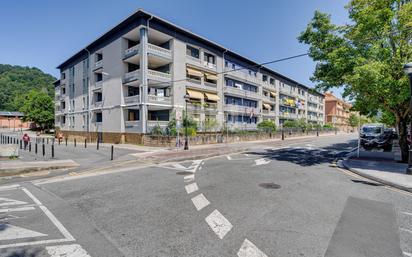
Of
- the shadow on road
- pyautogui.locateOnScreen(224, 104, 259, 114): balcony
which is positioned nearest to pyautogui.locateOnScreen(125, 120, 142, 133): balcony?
the shadow on road

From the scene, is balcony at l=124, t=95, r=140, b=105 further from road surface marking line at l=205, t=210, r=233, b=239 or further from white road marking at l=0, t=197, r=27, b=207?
road surface marking line at l=205, t=210, r=233, b=239

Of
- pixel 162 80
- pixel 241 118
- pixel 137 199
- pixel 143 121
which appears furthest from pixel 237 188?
pixel 241 118

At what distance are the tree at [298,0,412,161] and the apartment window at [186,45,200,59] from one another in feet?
59.4

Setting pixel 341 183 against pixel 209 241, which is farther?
pixel 341 183

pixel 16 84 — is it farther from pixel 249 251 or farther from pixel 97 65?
pixel 249 251

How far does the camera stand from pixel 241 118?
38.4 meters

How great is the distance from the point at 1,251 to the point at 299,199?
6.82 m

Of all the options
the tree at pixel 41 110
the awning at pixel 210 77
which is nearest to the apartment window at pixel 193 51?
the awning at pixel 210 77

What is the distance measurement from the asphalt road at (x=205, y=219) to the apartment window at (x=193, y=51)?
24202mm

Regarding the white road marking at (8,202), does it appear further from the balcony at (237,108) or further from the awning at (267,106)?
the awning at (267,106)

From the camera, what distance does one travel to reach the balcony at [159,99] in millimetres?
23728

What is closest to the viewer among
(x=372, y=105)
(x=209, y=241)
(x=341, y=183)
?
(x=209, y=241)

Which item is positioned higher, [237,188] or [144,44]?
[144,44]

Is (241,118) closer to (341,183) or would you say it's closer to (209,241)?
(341,183)
